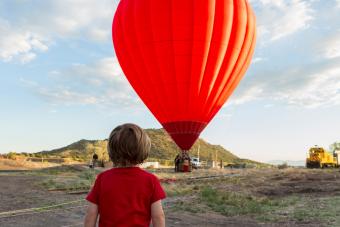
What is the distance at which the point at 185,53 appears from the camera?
2856 centimetres

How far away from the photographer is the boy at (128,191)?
396cm

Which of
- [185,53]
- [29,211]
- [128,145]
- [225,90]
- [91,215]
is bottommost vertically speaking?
[29,211]

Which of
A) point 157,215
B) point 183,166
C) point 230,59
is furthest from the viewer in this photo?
point 183,166

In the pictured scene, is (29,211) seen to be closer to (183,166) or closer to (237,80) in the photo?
(237,80)

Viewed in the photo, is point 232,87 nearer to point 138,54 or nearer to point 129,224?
point 138,54

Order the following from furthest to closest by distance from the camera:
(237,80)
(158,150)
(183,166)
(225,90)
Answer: (158,150) < (183,166) < (237,80) < (225,90)

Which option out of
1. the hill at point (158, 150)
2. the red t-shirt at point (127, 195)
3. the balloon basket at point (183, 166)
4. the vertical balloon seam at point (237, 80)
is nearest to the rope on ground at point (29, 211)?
the red t-shirt at point (127, 195)

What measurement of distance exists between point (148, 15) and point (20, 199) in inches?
589

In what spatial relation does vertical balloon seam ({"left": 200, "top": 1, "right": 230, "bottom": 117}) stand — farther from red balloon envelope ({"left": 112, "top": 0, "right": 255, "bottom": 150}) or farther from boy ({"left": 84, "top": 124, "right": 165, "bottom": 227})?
boy ({"left": 84, "top": 124, "right": 165, "bottom": 227})

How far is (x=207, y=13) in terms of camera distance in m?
28.4

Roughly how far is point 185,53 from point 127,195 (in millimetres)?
25067

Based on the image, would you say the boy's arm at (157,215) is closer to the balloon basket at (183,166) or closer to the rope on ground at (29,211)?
the rope on ground at (29,211)

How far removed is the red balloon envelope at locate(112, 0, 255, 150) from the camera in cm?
2831

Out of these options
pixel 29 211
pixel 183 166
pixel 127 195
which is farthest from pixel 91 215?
pixel 183 166
